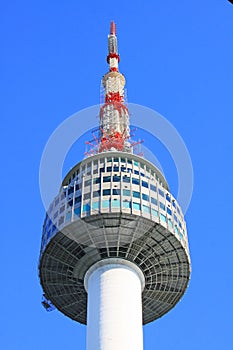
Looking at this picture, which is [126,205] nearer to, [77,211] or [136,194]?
[136,194]

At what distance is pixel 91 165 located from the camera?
53.5 meters

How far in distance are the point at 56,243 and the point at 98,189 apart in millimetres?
6546

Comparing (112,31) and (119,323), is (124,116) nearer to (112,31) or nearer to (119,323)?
(112,31)

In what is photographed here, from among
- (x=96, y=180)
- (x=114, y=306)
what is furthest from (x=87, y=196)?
(x=114, y=306)

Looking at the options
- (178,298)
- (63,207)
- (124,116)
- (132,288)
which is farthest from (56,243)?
(124,116)

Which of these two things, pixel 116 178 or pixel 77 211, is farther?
pixel 116 178

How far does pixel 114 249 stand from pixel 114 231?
80.6 inches

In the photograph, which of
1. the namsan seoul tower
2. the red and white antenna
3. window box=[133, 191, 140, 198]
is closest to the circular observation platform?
the namsan seoul tower

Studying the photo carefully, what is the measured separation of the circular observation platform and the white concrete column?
1386 mm

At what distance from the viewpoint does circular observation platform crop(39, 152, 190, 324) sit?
48406mm

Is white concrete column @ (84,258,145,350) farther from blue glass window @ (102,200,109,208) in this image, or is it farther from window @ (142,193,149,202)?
window @ (142,193,149,202)

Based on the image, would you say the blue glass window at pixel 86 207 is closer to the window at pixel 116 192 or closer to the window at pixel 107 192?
the window at pixel 107 192

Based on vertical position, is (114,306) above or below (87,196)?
below

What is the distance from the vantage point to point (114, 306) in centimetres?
4531
